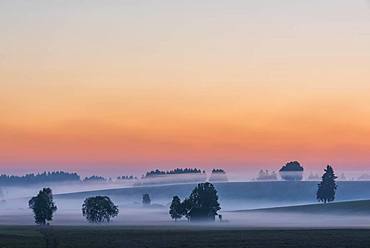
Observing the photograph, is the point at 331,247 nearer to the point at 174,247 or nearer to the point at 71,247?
the point at 174,247

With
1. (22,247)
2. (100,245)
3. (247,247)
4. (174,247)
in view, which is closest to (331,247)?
(247,247)

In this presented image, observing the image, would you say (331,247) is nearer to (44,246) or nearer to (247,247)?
(247,247)

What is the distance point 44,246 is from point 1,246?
13.7ft

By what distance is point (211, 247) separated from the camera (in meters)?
88.0

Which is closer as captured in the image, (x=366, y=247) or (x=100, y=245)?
(x=366, y=247)

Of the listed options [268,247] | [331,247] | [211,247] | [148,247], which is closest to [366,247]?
[331,247]

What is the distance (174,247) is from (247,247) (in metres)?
7.03

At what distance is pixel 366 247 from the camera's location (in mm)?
84938

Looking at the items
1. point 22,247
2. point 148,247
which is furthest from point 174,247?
point 22,247

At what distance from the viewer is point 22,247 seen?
8662 cm

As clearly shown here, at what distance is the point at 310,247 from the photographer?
88062mm

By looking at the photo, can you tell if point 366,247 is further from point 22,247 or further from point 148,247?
point 22,247

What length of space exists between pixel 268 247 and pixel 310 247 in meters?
4.12

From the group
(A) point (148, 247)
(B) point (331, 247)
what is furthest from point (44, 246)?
(B) point (331, 247)
